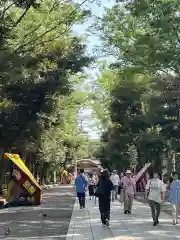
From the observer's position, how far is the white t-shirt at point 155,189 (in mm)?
13594

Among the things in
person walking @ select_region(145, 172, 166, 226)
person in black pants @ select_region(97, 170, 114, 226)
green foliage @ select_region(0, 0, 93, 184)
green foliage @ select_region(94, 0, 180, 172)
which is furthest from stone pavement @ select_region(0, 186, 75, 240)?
green foliage @ select_region(94, 0, 180, 172)

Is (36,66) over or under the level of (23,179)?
over

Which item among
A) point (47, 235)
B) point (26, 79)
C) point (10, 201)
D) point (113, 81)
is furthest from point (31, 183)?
point (113, 81)

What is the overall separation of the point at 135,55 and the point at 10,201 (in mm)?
8544

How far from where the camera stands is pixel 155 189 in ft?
45.0

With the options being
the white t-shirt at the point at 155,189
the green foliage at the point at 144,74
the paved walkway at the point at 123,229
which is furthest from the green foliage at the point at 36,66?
the white t-shirt at the point at 155,189

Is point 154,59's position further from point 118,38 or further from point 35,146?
point 35,146

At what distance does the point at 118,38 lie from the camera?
74.0ft

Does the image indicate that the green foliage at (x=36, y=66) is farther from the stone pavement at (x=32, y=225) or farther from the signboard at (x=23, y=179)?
the stone pavement at (x=32, y=225)

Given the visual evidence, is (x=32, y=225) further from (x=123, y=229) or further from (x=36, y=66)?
(x=36, y=66)

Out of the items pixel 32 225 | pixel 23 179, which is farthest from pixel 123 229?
pixel 23 179

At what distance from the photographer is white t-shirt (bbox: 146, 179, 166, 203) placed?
13594 millimetres

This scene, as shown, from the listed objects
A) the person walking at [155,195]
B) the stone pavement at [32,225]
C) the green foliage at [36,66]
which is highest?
the green foliage at [36,66]

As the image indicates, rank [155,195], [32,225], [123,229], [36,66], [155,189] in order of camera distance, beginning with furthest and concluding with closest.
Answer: [36,66], [32,225], [155,189], [155,195], [123,229]
